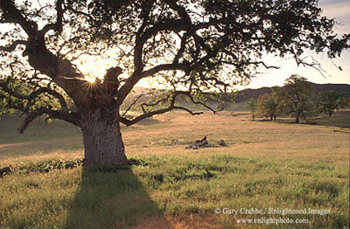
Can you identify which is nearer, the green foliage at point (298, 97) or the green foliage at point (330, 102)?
the green foliage at point (298, 97)

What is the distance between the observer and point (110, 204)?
621 centimetres

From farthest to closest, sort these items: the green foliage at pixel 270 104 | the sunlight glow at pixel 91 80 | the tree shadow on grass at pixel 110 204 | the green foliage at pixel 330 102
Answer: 1. the green foliage at pixel 330 102
2. the green foliage at pixel 270 104
3. the sunlight glow at pixel 91 80
4. the tree shadow on grass at pixel 110 204

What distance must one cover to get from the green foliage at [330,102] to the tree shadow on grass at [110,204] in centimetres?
8403

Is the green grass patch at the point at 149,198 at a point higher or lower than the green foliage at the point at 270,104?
lower

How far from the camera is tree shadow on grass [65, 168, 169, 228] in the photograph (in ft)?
17.1

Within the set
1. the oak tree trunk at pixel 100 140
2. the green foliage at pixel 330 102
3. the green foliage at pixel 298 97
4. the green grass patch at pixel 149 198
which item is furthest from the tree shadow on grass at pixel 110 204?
the green foliage at pixel 330 102

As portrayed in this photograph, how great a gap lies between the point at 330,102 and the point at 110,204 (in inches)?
3804

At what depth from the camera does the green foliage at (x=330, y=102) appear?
78.1 m

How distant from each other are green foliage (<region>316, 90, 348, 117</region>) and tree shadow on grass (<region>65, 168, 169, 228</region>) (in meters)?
84.0

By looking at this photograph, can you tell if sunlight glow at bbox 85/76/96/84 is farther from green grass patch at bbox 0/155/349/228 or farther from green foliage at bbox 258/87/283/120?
green foliage at bbox 258/87/283/120

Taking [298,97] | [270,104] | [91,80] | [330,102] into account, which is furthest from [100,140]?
[330,102]

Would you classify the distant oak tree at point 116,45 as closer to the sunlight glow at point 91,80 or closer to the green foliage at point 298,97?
the sunlight glow at point 91,80

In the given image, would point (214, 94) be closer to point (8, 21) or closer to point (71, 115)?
point (71, 115)

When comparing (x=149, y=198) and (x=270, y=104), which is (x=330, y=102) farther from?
(x=149, y=198)
